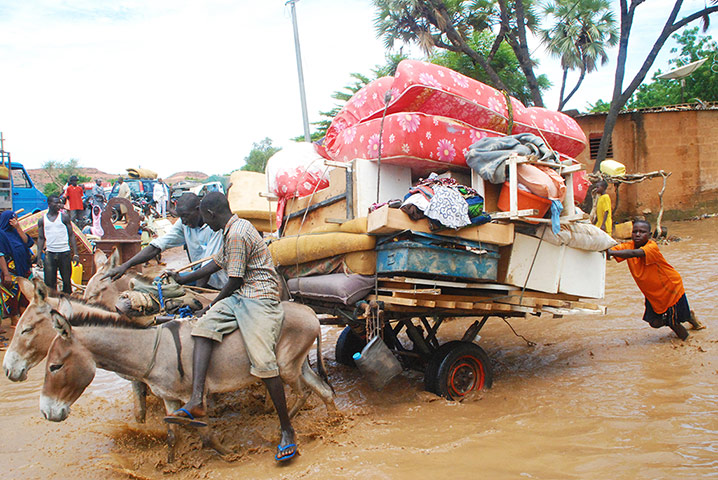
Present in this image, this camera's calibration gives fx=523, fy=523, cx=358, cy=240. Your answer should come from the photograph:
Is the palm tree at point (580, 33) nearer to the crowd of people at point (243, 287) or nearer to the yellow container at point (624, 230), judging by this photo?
the yellow container at point (624, 230)

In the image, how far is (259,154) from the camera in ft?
154

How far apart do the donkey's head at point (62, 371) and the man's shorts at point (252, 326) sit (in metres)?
0.75

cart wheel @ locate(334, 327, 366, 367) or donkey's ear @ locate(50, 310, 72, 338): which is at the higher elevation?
donkey's ear @ locate(50, 310, 72, 338)

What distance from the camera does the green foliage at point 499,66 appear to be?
19875mm

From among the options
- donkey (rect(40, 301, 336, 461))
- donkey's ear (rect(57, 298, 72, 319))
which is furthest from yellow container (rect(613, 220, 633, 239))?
donkey's ear (rect(57, 298, 72, 319))

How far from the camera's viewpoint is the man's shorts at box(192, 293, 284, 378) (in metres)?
3.70

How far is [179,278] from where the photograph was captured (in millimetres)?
4383

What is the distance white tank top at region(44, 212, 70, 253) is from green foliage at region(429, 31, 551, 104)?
48.8 feet

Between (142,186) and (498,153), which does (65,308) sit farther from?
(142,186)

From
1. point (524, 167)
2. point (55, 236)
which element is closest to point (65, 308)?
point (524, 167)

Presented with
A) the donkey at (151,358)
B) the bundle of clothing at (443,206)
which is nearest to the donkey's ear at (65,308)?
the donkey at (151,358)

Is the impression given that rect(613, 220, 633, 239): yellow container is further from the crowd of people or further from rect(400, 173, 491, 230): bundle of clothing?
rect(400, 173, 491, 230): bundle of clothing

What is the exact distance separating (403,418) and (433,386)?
0.44 m

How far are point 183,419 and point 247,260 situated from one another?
1150mm
